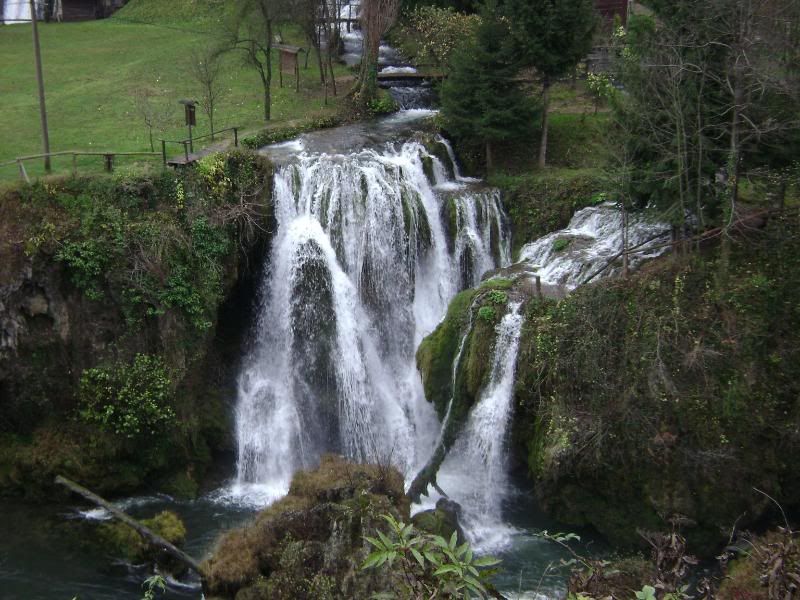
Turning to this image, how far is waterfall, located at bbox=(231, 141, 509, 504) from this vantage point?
1850 cm

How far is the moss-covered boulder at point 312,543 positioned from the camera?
12.4 meters

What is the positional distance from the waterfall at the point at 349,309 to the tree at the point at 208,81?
222 inches

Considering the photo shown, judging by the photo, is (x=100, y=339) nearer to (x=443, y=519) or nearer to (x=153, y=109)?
(x=443, y=519)

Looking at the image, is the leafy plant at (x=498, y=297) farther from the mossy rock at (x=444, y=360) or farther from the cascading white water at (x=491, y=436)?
the mossy rock at (x=444, y=360)

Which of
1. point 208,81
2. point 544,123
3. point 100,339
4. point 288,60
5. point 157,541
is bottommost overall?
point 157,541

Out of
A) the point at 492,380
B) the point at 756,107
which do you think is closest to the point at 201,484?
the point at 492,380

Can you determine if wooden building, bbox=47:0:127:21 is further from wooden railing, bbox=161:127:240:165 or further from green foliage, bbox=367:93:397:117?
wooden railing, bbox=161:127:240:165

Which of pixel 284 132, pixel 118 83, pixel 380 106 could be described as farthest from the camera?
pixel 118 83

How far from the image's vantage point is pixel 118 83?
30047 mm

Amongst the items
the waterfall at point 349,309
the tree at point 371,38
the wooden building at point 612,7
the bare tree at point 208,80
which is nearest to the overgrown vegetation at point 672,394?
the waterfall at point 349,309

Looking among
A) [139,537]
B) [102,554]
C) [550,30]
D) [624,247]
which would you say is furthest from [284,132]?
[102,554]

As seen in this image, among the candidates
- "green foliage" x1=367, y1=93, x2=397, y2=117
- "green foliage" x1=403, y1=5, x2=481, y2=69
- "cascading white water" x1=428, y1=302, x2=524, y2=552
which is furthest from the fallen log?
"green foliage" x1=403, y1=5, x2=481, y2=69

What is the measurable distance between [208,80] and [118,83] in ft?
24.0

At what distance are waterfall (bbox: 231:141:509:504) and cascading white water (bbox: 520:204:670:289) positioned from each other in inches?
82.7
